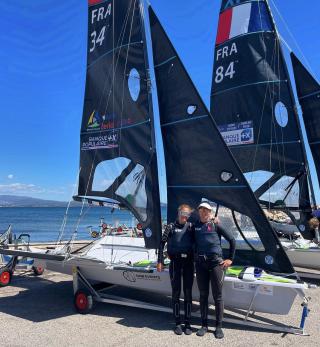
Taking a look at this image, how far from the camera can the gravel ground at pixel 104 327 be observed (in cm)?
505

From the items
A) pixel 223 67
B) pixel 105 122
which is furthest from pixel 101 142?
pixel 223 67

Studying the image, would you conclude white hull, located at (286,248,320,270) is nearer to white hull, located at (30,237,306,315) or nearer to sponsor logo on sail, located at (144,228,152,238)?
white hull, located at (30,237,306,315)

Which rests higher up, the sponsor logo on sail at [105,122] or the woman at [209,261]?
the sponsor logo on sail at [105,122]

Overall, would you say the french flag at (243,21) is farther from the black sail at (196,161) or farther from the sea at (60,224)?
the sea at (60,224)

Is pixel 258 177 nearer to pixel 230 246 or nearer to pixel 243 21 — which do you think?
pixel 243 21

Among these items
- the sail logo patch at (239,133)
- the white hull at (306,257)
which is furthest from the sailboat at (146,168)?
the sail logo patch at (239,133)

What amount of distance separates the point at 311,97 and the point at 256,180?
2665 mm

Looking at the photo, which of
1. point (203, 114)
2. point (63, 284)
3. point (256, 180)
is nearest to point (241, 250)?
point (203, 114)

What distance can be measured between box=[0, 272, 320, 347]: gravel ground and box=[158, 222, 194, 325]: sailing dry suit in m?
0.35

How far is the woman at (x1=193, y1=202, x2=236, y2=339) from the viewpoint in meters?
→ 5.35

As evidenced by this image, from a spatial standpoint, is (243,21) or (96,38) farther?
(243,21)

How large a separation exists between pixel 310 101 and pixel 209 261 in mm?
7448

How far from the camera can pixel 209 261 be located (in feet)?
17.7

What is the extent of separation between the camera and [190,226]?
575cm
